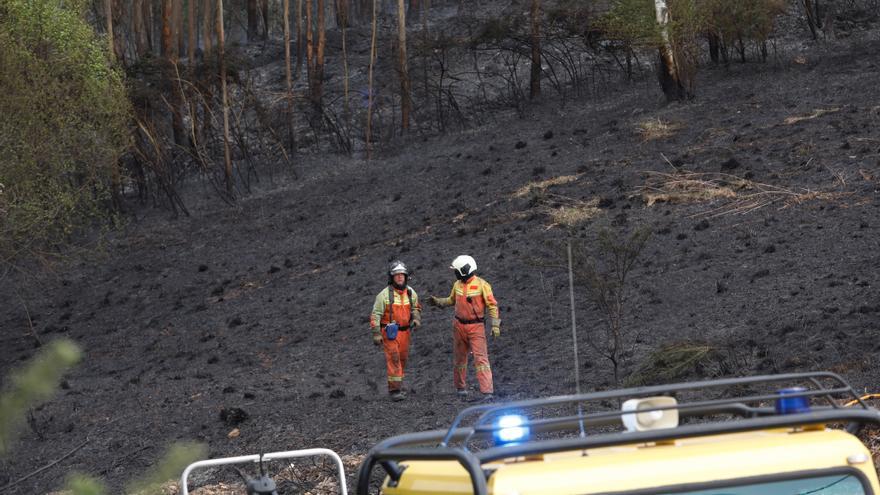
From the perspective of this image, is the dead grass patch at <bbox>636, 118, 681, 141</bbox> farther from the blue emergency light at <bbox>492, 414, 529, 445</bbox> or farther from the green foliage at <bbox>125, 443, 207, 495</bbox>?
the green foliage at <bbox>125, 443, 207, 495</bbox>

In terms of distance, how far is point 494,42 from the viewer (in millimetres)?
37125

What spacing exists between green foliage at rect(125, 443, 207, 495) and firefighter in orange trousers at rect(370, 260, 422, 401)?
11.2 metres

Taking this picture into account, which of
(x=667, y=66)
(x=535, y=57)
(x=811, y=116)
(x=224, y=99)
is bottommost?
(x=811, y=116)

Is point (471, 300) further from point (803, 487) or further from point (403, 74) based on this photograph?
point (403, 74)

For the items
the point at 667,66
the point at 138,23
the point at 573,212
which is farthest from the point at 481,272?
the point at 138,23

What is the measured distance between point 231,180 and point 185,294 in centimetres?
700

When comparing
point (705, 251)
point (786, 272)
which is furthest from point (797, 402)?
point (705, 251)

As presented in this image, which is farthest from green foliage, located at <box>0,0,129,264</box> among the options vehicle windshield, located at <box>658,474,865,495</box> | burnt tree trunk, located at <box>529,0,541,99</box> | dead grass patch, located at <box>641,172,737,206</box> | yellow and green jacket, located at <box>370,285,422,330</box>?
vehicle windshield, located at <box>658,474,865,495</box>

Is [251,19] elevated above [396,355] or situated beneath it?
elevated above

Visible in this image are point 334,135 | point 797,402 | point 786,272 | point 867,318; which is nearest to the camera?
point 797,402

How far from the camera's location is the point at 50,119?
2214cm

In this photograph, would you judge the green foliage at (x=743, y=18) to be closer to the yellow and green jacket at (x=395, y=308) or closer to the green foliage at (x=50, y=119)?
the green foliage at (x=50, y=119)

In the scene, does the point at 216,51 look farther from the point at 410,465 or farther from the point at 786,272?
the point at 410,465

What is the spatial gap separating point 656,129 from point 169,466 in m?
24.9
